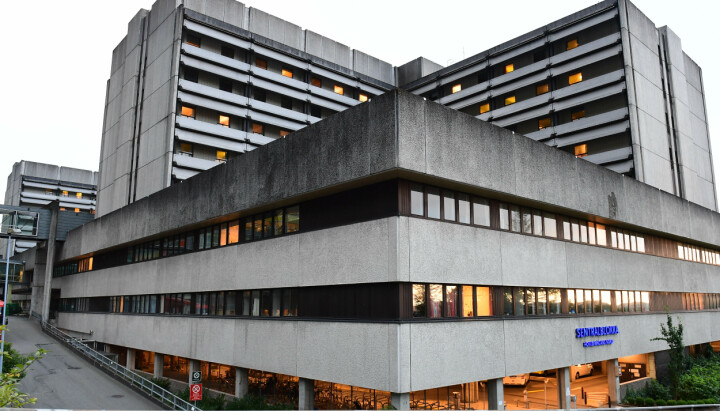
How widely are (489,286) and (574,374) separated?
1493 cm

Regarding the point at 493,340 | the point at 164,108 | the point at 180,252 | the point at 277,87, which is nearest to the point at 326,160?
the point at 493,340

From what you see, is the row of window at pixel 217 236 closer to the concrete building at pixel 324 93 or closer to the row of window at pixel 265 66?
the concrete building at pixel 324 93

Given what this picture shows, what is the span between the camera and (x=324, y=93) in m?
62.5

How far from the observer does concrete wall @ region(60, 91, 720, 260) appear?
1994 cm

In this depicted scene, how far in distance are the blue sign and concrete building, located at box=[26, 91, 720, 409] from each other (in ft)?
0.34

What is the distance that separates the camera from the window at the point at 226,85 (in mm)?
56094

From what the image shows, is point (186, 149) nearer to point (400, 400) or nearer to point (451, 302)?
point (451, 302)

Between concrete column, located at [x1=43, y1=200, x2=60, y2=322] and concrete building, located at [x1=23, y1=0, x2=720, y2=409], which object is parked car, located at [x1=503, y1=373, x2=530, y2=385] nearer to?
concrete building, located at [x1=23, y1=0, x2=720, y2=409]

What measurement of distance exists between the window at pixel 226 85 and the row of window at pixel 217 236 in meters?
21.1

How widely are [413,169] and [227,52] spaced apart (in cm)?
4352

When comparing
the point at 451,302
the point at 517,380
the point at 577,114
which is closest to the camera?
the point at 451,302

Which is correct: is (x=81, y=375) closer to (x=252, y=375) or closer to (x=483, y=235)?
(x=252, y=375)

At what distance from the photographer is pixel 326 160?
72.3ft

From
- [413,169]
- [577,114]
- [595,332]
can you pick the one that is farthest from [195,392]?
[577,114]
